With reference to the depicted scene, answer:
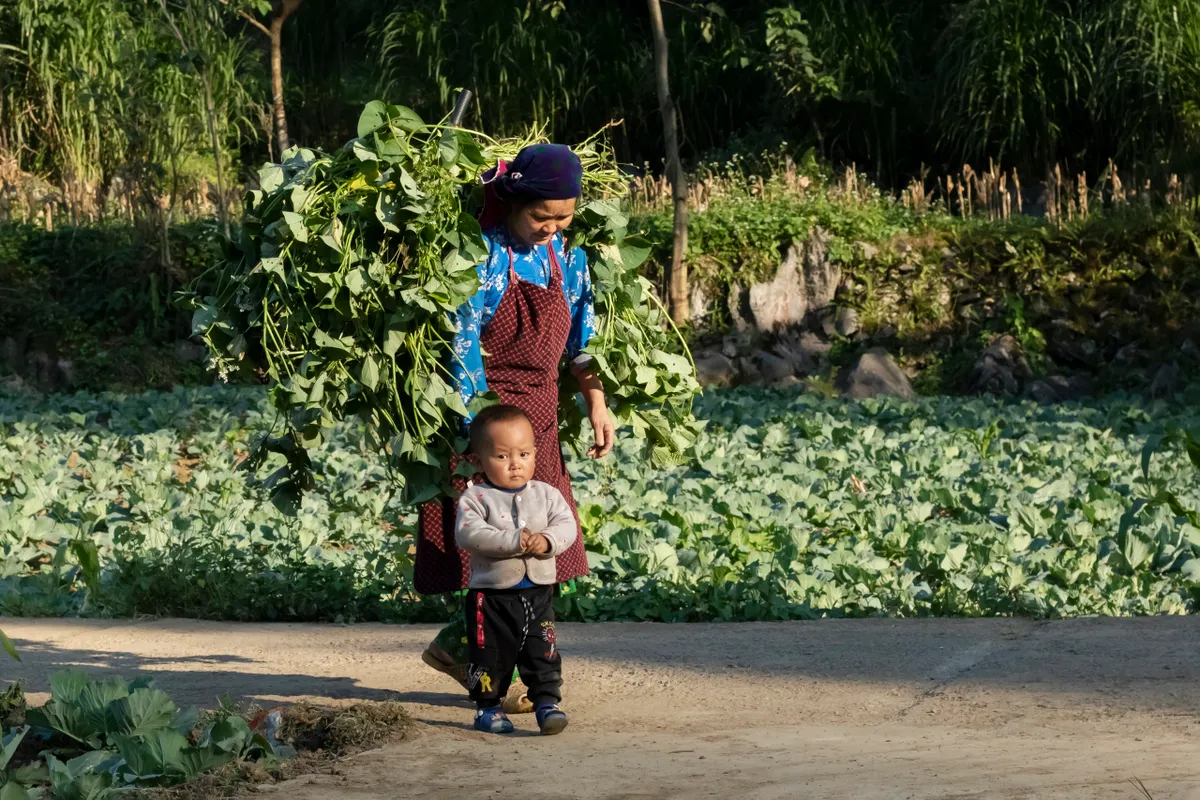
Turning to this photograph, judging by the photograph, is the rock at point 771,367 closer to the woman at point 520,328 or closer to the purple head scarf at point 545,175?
the woman at point 520,328

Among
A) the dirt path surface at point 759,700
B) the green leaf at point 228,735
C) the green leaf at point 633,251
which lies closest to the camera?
the dirt path surface at point 759,700

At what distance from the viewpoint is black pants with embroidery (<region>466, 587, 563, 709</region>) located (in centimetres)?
410

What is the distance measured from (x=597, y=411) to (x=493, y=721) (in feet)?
3.09

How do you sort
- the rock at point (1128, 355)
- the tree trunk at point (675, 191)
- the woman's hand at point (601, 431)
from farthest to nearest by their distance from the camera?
1. the rock at point (1128, 355)
2. the tree trunk at point (675, 191)
3. the woman's hand at point (601, 431)

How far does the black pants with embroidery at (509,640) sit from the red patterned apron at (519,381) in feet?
0.44

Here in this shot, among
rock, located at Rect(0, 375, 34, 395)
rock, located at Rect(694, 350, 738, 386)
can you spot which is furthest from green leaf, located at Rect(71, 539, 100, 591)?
rock, located at Rect(694, 350, 738, 386)

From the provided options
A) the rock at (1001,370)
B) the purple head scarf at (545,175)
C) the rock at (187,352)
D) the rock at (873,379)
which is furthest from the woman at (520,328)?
the rock at (187,352)

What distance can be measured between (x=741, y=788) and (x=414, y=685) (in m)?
1.61

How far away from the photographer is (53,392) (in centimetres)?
1489

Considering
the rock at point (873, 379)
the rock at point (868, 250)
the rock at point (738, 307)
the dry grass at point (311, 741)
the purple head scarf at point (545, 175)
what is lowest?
the dry grass at point (311, 741)

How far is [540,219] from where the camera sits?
4.12 meters

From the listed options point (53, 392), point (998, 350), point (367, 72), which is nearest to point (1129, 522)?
point (998, 350)

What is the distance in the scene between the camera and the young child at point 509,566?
4.03 metres

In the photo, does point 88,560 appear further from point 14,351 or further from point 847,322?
point 847,322
